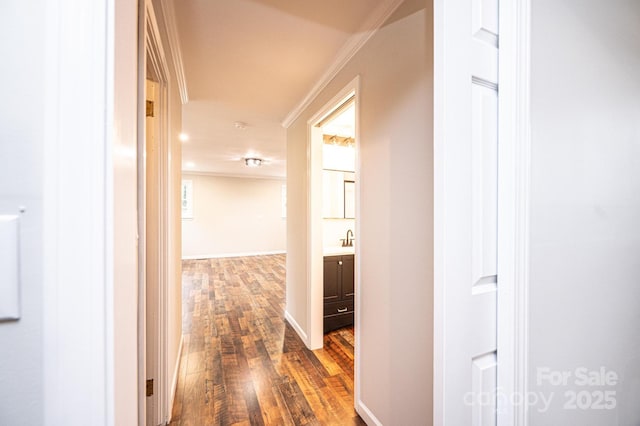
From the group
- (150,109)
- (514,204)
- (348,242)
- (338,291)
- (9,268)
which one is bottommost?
(338,291)

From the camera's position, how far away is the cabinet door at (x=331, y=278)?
2916 mm

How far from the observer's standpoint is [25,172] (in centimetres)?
37

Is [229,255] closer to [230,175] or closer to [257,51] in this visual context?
[230,175]

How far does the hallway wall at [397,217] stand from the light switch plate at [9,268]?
1.22m

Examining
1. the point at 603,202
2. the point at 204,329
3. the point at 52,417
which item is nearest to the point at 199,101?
the point at 204,329

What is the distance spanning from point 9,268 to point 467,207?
87 cm

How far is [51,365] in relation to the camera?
1.21ft

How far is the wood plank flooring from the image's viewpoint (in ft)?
5.57

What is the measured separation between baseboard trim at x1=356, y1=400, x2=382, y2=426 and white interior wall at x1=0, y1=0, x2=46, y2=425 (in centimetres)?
172

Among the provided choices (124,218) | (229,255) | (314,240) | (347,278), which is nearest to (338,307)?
(347,278)

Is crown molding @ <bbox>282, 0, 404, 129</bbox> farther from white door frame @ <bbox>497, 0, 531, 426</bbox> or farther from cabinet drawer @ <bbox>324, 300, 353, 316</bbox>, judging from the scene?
cabinet drawer @ <bbox>324, 300, 353, 316</bbox>

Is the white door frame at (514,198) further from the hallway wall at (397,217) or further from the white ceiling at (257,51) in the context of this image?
the white ceiling at (257,51)

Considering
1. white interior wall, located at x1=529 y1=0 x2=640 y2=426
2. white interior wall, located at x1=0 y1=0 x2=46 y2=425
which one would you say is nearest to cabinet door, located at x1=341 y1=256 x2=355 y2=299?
white interior wall, located at x1=529 y1=0 x2=640 y2=426

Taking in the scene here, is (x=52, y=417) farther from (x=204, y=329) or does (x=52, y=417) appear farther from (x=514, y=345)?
(x=204, y=329)
